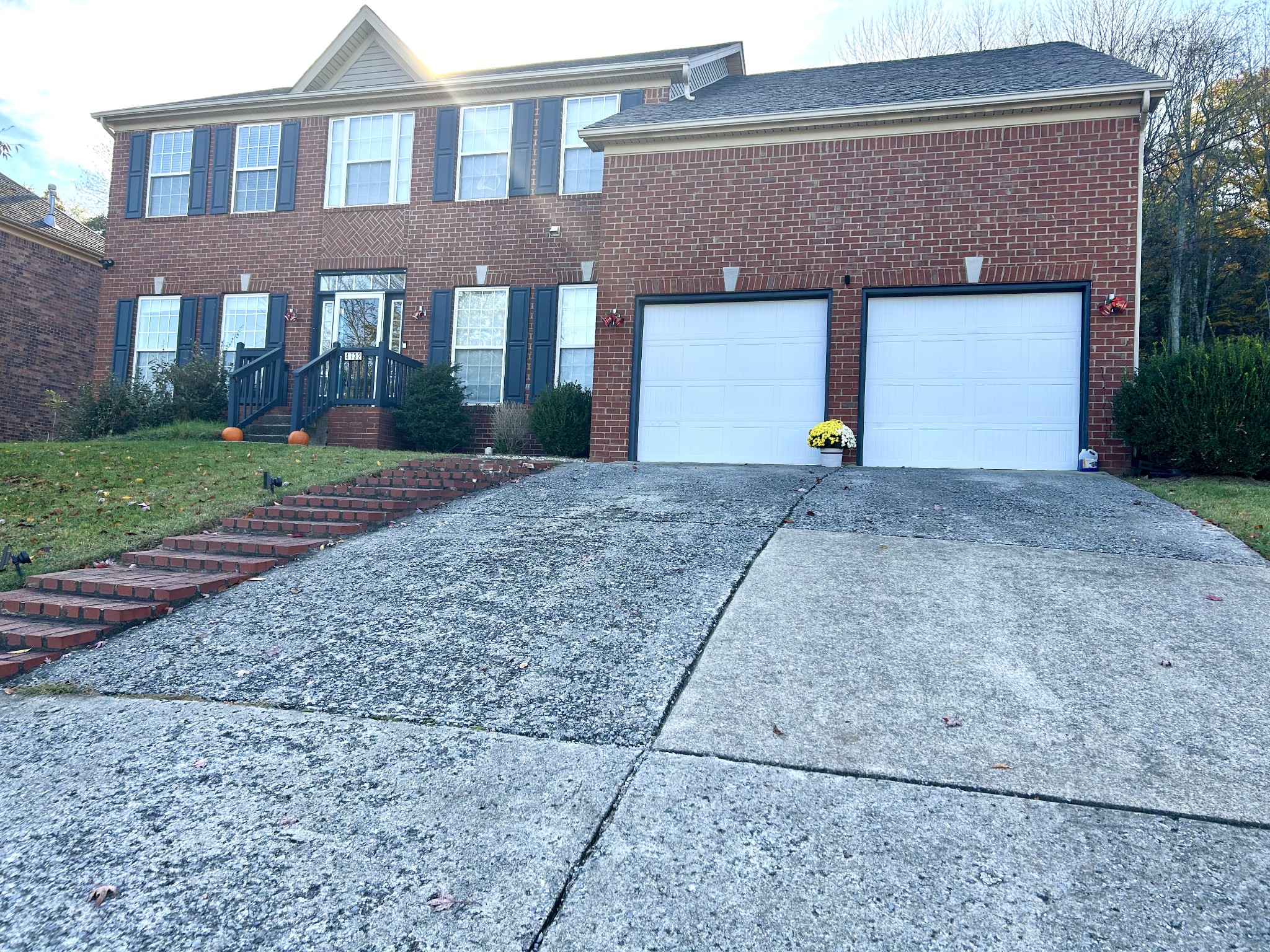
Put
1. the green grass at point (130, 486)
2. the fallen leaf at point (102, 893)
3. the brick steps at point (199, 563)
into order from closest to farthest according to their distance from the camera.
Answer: the fallen leaf at point (102, 893) < the brick steps at point (199, 563) < the green grass at point (130, 486)

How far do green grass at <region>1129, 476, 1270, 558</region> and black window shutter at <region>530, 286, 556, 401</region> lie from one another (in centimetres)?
854

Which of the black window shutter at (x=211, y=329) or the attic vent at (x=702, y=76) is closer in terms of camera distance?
the attic vent at (x=702, y=76)

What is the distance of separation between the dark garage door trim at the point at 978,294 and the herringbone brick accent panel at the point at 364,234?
8457 millimetres

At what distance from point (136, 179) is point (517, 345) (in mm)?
Result: 8824

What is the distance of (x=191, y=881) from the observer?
269 cm

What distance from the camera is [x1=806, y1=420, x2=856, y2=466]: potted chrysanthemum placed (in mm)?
10461

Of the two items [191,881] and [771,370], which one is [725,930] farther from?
[771,370]

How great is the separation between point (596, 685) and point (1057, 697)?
6.94 ft

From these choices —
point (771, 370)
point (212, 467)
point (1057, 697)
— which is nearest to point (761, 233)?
point (771, 370)

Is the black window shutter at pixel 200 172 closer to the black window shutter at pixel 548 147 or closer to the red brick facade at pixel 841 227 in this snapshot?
the red brick facade at pixel 841 227

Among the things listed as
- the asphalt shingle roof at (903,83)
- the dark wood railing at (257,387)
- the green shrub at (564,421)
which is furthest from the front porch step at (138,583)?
the asphalt shingle roof at (903,83)

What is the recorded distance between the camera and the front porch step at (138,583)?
566cm

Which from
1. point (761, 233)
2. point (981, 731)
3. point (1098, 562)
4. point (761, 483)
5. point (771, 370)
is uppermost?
point (761, 233)

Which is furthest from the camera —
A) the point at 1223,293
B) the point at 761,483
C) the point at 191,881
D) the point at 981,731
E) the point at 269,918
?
the point at 1223,293
